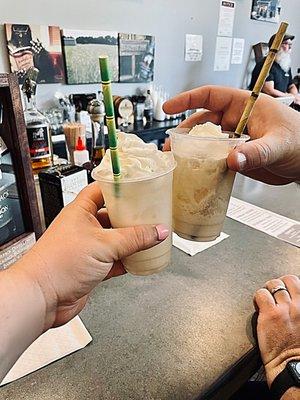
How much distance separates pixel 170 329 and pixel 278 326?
0.84 feet

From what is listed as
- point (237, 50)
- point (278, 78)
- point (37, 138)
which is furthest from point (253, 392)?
point (278, 78)

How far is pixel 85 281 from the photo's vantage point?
0.66 m

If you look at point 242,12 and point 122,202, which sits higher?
point 242,12

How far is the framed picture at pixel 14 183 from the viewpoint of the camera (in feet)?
2.86

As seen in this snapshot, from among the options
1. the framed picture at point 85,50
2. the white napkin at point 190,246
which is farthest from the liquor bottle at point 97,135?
the framed picture at point 85,50

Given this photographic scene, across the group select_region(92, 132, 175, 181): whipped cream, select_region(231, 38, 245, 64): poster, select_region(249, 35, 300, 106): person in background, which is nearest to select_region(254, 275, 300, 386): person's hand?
select_region(92, 132, 175, 181): whipped cream

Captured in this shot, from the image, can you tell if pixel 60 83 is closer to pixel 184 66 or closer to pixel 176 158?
pixel 184 66

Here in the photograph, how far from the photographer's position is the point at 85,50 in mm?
3244

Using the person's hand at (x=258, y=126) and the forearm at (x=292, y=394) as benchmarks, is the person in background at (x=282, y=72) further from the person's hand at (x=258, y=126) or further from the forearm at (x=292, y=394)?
the forearm at (x=292, y=394)

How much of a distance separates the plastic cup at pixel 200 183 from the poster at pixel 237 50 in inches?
174

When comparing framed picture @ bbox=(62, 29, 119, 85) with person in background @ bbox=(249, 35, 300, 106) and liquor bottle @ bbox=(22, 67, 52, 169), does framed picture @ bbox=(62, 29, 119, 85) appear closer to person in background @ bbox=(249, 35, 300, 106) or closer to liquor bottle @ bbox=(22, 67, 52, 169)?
liquor bottle @ bbox=(22, 67, 52, 169)

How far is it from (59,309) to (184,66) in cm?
400

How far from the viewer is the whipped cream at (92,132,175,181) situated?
673 millimetres

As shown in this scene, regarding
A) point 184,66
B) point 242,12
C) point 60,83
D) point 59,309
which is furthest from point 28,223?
point 242,12
